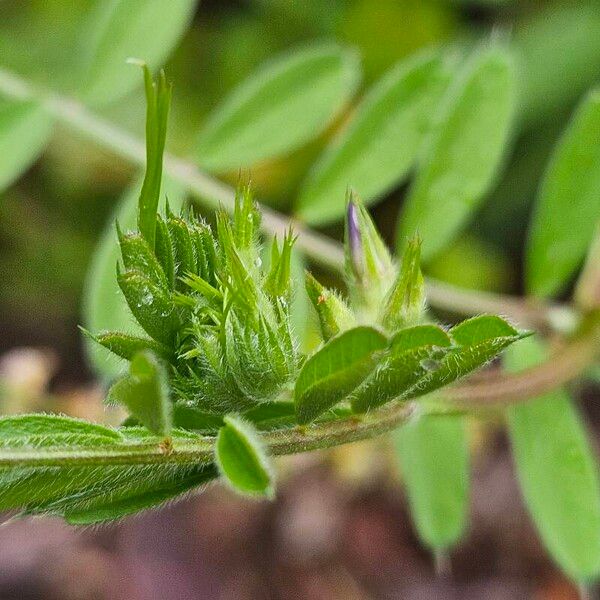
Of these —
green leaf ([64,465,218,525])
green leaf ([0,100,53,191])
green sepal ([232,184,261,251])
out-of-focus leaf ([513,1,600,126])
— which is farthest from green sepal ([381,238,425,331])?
out-of-focus leaf ([513,1,600,126])

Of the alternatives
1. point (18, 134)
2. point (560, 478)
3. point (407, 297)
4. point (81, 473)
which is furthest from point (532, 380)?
point (18, 134)

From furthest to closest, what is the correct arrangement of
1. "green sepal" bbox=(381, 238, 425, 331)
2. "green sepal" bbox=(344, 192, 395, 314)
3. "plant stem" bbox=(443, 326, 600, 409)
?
"plant stem" bbox=(443, 326, 600, 409) → "green sepal" bbox=(344, 192, 395, 314) → "green sepal" bbox=(381, 238, 425, 331)

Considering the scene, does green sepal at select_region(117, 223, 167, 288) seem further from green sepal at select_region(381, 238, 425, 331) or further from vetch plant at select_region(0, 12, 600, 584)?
green sepal at select_region(381, 238, 425, 331)

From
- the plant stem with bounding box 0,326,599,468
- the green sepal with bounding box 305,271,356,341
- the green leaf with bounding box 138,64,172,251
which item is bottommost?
the plant stem with bounding box 0,326,599,468

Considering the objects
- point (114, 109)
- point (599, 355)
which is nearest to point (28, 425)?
point (599, 355)

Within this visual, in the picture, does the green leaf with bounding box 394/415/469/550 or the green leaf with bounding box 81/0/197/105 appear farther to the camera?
the green leaf with bounding box 81/0/197/105

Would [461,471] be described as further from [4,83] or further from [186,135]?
[186,135]
